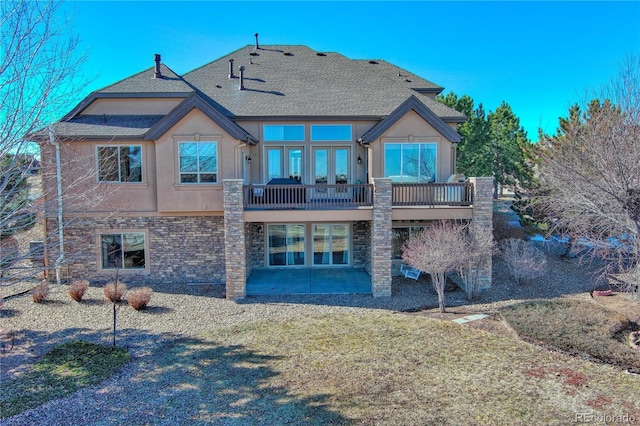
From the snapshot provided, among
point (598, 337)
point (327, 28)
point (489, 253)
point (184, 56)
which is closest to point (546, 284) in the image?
point (489, 253)

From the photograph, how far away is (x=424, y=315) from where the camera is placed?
36.3ft

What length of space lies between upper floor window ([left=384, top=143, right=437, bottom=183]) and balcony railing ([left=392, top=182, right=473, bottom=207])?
4.47ft

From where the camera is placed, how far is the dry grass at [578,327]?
26.1 ft

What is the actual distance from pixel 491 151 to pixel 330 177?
53.3 ft

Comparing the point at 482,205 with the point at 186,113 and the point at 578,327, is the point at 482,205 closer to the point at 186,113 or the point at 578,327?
the point at 578,327

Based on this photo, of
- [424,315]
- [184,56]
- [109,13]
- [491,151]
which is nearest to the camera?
[109,13]

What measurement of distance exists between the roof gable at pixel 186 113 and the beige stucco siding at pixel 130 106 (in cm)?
223

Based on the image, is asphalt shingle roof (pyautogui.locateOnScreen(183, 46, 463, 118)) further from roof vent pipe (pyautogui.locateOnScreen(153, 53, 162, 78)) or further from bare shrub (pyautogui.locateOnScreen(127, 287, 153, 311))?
bare shrub (pyautogui.locateOnScreen(127, 287, 153, 311))

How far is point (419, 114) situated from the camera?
1442 centimetres

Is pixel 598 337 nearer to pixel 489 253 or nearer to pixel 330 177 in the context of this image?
pixel 489 253

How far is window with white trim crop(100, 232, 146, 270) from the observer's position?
568 inches

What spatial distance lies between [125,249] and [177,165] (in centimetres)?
401

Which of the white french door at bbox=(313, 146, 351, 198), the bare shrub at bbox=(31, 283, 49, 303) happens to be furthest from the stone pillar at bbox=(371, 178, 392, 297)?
the bare shrub at bbox=(31, 283, 49, 303)

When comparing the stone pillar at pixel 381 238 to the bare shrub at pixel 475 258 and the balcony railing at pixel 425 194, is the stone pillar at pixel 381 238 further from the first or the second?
the bare shrub at pixel 475 258
